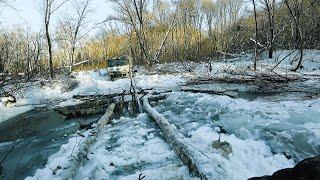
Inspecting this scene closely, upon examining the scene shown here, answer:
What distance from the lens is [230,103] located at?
45.1 feet

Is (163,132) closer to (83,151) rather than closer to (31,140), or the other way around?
(83,151)

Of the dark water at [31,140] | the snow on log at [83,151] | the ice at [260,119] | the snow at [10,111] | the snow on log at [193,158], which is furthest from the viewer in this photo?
the snow at [10,111]

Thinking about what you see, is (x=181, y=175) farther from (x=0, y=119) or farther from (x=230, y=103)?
(x=0, y=119)

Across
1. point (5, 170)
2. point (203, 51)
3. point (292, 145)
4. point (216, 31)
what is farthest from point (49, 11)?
point (216, 31)

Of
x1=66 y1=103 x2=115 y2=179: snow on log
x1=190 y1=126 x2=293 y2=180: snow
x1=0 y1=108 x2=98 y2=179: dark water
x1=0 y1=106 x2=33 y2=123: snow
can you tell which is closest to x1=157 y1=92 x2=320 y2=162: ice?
x1=190 y1=126 x2=293 y2=180: snow

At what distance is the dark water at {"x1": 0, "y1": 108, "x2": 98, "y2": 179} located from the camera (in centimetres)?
828

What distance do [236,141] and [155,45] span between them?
54.0m

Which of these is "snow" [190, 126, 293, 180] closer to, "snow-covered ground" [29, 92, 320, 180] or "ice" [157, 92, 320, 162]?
"snow-covered ground" [29, 92, 320, 180]

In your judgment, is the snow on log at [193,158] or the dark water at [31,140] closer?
the snow on log at [193,158]

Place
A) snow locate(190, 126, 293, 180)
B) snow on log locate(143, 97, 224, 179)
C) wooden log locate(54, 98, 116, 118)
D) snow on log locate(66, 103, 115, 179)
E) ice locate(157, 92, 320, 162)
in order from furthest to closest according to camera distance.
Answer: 1. wooden log locate(54, 98, 116, 118)
2. ice locate(157, 92, 320, 162)
3. snow on log locate(66, 103, 115, 179)
4. snow locate(190, 126, 293, 180)
5. snow on log locate(143, 97, 224, 179)

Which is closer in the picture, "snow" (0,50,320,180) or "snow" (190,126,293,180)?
"snow" (190,126,293,180)

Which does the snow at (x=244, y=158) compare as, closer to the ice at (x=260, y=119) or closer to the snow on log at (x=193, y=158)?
the snow on log at (x=193, y=158)

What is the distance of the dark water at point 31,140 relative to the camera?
27.2 feet

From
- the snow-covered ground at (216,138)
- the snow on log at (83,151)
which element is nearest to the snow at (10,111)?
the snow-covered ground at (216,138)
